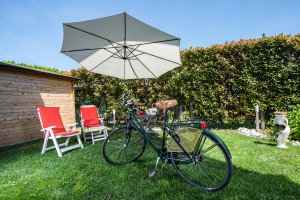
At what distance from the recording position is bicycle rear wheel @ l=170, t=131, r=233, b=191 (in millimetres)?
2086

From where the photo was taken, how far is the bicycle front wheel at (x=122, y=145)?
3.00 metres

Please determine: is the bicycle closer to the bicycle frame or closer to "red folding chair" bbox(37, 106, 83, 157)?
the bicycle frame

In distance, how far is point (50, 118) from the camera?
4.36 m

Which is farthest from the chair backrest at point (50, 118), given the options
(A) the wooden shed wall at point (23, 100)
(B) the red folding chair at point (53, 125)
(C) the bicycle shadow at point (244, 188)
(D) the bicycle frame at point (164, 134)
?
(C) the bicycle shadow at point (244, 188)

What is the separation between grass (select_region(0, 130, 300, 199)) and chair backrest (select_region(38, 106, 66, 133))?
0.83 m

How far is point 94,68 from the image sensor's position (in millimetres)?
4750

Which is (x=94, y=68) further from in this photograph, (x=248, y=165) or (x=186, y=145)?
(x=248, y=165)

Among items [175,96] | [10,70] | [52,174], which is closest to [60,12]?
[10,70]

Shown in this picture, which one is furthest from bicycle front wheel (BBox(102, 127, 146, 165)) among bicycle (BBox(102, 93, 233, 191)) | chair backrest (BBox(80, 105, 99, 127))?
chair backrest (BBox(80, 105, 99, 127))

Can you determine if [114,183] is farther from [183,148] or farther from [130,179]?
[183,148]

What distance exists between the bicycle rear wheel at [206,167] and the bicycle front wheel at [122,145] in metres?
0.80

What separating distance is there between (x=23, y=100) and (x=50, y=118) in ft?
6.99

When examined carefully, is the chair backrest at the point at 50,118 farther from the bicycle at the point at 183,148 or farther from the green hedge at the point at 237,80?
the green hedge at the point at 237,80

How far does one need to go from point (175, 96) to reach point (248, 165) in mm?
4222
